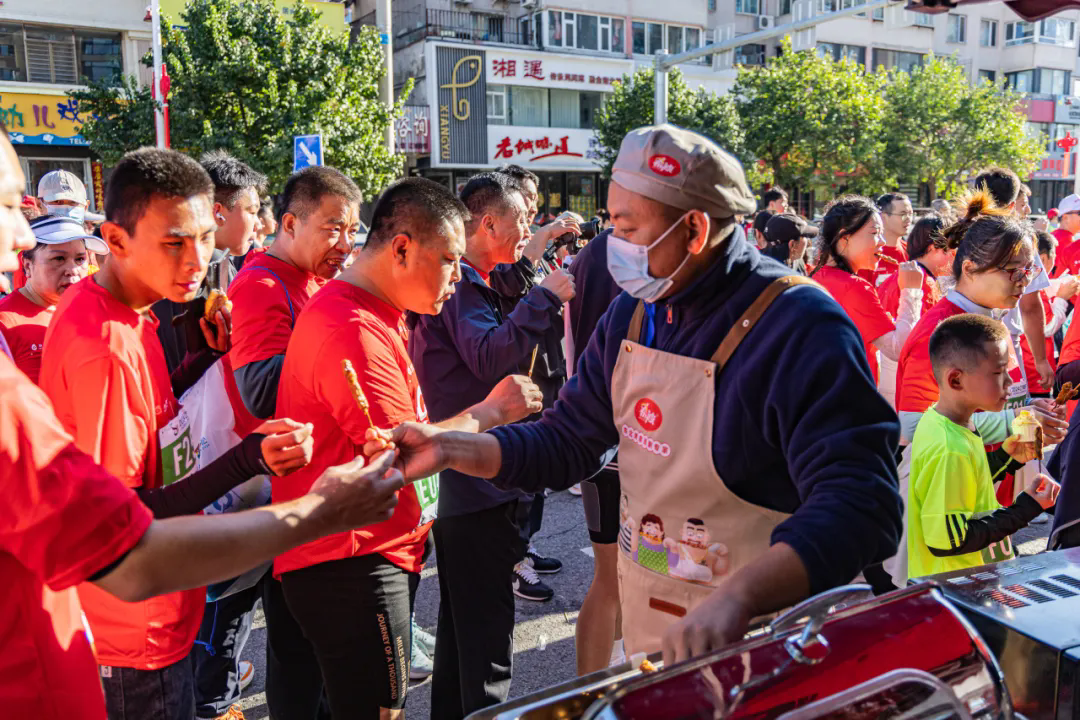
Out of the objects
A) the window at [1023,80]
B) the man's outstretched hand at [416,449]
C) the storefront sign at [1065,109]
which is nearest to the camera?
the man's outstretched hand at [416,449]

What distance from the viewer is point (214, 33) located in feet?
56.7

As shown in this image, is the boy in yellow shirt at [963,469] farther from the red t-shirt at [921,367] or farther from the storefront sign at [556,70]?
the storefront sign at [556,70]

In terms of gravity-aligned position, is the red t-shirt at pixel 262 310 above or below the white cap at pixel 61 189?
below

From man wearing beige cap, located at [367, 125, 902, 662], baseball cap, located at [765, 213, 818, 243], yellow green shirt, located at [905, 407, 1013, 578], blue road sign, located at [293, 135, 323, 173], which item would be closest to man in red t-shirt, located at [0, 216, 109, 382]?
man wearing beige cap, located at [367, 125, 902, 662]

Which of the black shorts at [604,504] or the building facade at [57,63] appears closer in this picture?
the black shorts at [604,504]

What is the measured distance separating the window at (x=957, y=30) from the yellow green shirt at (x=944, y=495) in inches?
1700

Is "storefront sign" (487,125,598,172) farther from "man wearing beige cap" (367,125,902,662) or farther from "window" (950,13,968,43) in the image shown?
"man wearing beige cap" (367,125,902,662)

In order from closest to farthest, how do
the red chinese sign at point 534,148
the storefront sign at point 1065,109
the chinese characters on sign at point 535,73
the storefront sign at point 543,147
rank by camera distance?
the chinese characters on sign at point 535,73
the storefront sign at point 543,147
the red chinese sign at point 534,148
the storefront sign at point 1065,109

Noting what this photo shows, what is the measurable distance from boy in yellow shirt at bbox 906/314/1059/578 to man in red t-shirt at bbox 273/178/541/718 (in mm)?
1357

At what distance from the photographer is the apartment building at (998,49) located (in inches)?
1409

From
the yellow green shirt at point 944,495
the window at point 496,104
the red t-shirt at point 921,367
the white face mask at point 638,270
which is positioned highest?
the window at point 496,104

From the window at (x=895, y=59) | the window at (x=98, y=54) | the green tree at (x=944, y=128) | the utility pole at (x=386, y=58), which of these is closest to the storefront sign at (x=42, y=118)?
the window at (x=98, y=54)

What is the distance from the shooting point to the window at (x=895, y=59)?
37250 millimetres

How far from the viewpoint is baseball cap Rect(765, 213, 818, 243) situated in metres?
6.59
